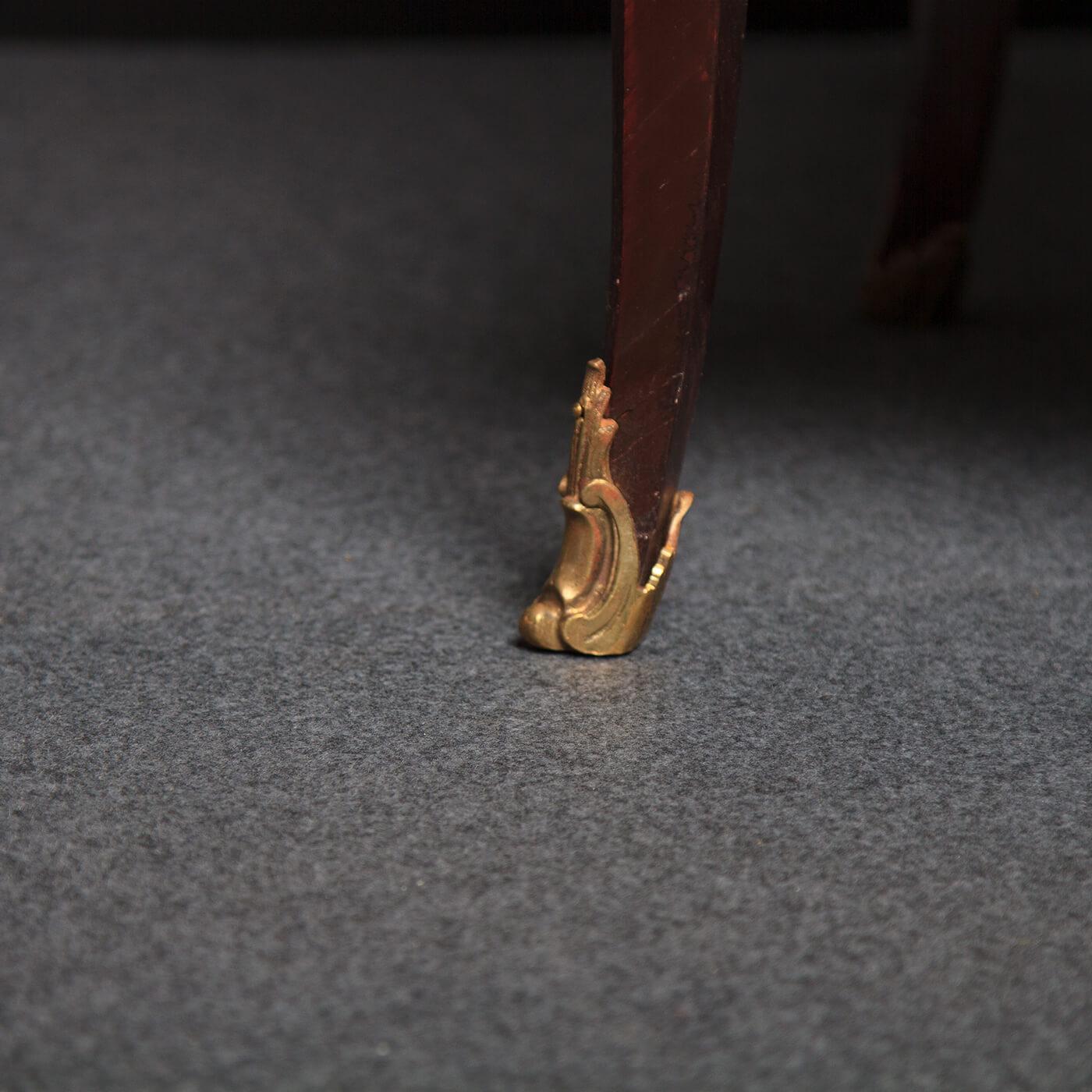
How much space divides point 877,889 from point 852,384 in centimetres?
62

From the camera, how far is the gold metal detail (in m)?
0.74

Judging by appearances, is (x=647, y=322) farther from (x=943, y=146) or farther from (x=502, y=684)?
(x=943, y=146)

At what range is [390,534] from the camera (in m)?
0.94

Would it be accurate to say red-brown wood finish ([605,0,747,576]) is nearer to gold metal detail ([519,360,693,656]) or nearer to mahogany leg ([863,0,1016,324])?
gold metal detail ([519,360,693,656])

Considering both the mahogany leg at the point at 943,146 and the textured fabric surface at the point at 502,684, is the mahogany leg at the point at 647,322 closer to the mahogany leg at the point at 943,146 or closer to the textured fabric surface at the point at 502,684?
the textured fabric surface at the point at 502,684

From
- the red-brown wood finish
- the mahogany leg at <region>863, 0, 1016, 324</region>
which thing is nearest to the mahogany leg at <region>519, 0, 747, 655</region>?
the red-brown wood finish

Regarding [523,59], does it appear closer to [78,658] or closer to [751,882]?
[78,658]

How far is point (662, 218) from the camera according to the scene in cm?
70

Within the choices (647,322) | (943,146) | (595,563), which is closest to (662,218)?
(647,322)

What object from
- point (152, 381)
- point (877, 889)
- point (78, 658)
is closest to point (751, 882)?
point (877, 889)

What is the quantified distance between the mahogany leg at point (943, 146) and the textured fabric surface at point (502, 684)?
2.2 inches

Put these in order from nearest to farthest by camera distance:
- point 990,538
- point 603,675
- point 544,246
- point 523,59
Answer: point 603,675
point 990,538
point 544,246
point 523,59

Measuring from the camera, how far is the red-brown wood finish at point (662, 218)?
2.17ft

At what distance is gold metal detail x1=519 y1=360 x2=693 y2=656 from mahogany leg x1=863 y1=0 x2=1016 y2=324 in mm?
550
